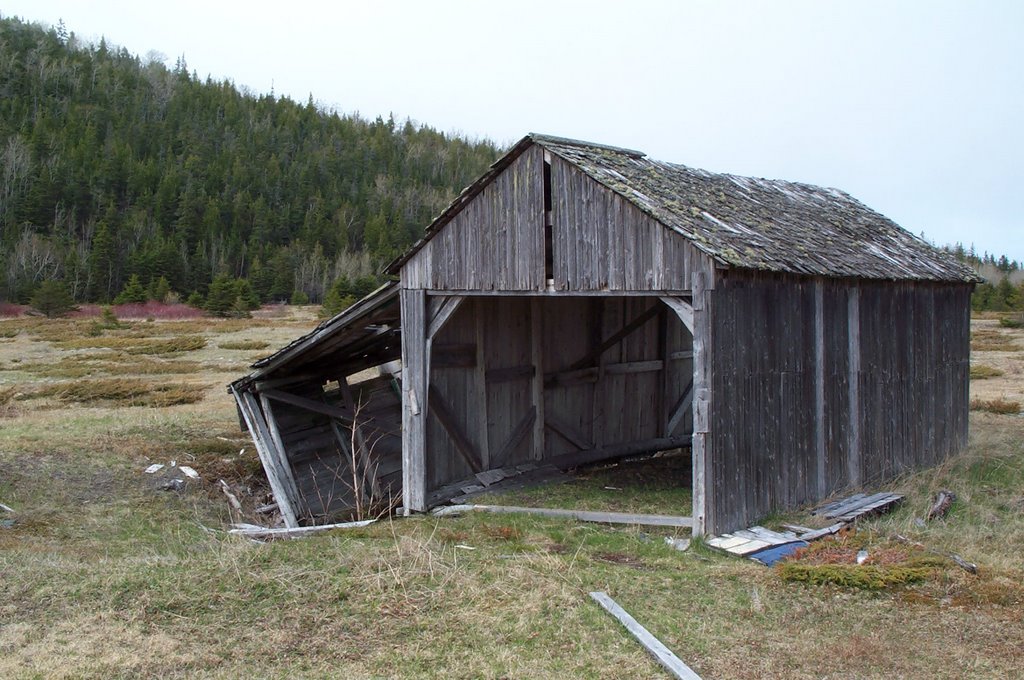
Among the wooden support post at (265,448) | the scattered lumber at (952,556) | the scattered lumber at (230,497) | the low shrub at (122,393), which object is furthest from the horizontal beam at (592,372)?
the low shrub at (122,393)

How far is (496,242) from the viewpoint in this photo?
12.1 m

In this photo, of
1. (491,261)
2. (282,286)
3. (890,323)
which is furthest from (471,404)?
(282,286)

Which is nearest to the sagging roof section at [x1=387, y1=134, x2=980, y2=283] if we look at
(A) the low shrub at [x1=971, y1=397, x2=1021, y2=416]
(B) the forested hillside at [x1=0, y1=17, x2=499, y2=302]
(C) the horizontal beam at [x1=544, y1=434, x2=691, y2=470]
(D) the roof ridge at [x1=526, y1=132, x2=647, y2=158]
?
(D) the roof ridge at [x1=526, y1=132, x2=647, y2=158]

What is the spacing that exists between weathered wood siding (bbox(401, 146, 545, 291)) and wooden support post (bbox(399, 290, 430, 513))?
19.7 inches

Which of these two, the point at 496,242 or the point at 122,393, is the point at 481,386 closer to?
the point at 496,242

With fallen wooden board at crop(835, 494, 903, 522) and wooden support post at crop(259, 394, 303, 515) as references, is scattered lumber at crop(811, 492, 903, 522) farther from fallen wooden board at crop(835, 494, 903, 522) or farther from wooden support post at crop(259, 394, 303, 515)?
wooden support post at crop(259, 394, 303, 515)

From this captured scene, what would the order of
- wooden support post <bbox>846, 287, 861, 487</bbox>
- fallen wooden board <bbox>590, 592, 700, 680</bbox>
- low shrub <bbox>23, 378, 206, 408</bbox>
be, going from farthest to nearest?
low shrub <bbox>23, 378, 206, 408</bbox> < wooden support post <bbox>846, 287, 861, 487</bbox> < fallen wooden board <bbox>590, 592, 700, 680</bbox>

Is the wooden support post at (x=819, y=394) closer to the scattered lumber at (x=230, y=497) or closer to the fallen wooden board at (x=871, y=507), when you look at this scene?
the fallen wooden board at (x=871, y=507)

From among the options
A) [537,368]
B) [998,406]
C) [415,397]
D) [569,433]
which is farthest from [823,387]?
[998,406]

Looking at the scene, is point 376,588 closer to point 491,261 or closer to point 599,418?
point 491,261

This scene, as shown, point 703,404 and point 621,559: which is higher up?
point 703,404

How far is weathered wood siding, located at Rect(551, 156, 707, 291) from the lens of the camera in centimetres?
1019

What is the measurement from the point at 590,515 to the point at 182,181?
95154 mm

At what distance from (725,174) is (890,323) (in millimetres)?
3537
